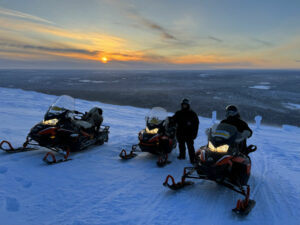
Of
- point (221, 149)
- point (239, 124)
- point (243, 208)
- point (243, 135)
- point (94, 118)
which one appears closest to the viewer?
point (243, 208)

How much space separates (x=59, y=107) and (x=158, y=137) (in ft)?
8.96

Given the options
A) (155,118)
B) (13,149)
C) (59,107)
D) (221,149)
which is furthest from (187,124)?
(13,149)

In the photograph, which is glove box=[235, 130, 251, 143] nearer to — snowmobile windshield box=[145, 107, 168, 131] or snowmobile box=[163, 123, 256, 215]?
snowmobile box=[163, 123, 256, 215]

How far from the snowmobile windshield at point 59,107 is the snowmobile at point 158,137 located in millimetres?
1907

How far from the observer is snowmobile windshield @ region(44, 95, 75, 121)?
5.55 m

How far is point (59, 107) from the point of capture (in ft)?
18.9

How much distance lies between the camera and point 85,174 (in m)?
4.66

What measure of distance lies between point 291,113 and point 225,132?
72.9ft

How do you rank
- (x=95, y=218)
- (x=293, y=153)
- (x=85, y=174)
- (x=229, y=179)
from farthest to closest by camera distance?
(x=293, y=153) < (x=85, y=174) < (x=229, y=179) < (x=95, y=218)

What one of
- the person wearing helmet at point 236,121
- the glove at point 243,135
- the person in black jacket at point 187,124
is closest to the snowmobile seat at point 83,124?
the person in black jacket at point 187,124

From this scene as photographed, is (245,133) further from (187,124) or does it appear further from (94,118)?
(94,118)

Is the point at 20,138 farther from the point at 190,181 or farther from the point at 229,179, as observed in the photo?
the point at 229,179

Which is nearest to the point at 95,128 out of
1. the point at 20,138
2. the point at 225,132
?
the point at 20,138

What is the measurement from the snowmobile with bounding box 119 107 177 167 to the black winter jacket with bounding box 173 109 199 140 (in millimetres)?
263
